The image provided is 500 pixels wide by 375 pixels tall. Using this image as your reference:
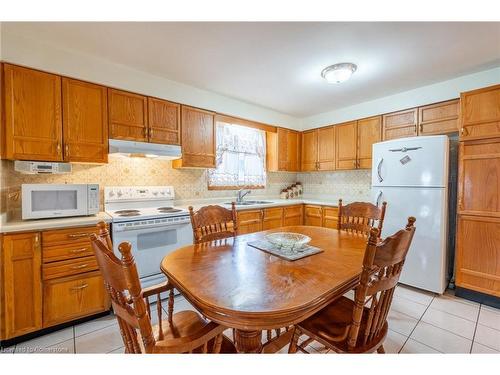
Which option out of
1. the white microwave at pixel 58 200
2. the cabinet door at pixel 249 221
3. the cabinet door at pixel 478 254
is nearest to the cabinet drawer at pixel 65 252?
the white microwave at pixel 58 200

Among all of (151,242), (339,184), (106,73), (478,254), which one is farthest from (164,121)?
(478,254)

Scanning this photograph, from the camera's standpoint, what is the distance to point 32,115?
192 cm

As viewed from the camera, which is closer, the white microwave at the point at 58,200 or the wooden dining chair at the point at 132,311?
the wooden dining chair at the point at 132,311

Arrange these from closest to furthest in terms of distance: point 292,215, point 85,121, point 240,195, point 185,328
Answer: point 185,328 < point 85,121 < point 240,195 < point 292,215

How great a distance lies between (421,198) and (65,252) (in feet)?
11.3

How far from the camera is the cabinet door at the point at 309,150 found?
402 cm

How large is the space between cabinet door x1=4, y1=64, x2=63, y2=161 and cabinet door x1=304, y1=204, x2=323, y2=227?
3190 mm

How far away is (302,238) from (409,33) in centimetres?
178

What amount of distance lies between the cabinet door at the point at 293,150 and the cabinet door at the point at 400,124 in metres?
1.44

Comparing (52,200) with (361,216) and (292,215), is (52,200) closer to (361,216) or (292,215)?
(361,216)

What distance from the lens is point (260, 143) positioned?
4.05 m

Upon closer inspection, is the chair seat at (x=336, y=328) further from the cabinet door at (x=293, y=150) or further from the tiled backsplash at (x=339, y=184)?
the cabinet door at (x=293, y=150)
